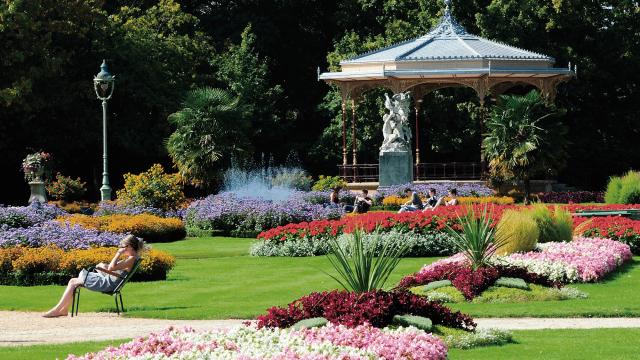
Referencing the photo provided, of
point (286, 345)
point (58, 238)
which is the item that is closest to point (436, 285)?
point (286, 345)

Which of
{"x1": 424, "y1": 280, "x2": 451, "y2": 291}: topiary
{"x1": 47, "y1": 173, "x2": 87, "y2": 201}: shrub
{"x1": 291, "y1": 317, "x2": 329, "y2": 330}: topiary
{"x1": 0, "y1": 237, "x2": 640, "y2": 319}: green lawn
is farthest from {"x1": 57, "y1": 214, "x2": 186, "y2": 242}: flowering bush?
{"x1": 291, "y1": 317, "x2": 329, "y2": 330}: topiary

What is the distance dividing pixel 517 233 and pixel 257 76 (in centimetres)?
2859

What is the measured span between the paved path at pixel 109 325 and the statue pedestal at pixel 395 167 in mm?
25126

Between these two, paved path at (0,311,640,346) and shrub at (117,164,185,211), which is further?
shrub at (117,164,185,211)

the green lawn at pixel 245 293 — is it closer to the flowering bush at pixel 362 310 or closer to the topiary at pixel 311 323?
the flowering bush at pixel 362 310

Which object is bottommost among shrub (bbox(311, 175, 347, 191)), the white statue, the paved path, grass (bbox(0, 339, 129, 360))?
the paved path

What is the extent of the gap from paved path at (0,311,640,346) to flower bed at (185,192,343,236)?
48.0ft

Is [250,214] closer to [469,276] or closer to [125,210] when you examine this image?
[125,210]

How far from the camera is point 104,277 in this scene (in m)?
16.0

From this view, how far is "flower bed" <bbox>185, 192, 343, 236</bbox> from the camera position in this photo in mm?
29984

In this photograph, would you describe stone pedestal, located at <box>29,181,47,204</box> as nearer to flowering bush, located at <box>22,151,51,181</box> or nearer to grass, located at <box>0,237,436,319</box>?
flowering bush, located at <box>22,151,51,181</box>

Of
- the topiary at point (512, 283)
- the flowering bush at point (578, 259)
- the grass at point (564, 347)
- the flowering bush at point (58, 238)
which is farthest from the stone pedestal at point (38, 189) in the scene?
the grass at point (564, 347)

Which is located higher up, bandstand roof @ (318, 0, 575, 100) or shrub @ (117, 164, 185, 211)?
bandstand roof @ (318, 0, 575, 100)

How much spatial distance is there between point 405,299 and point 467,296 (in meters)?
A: 3.87
